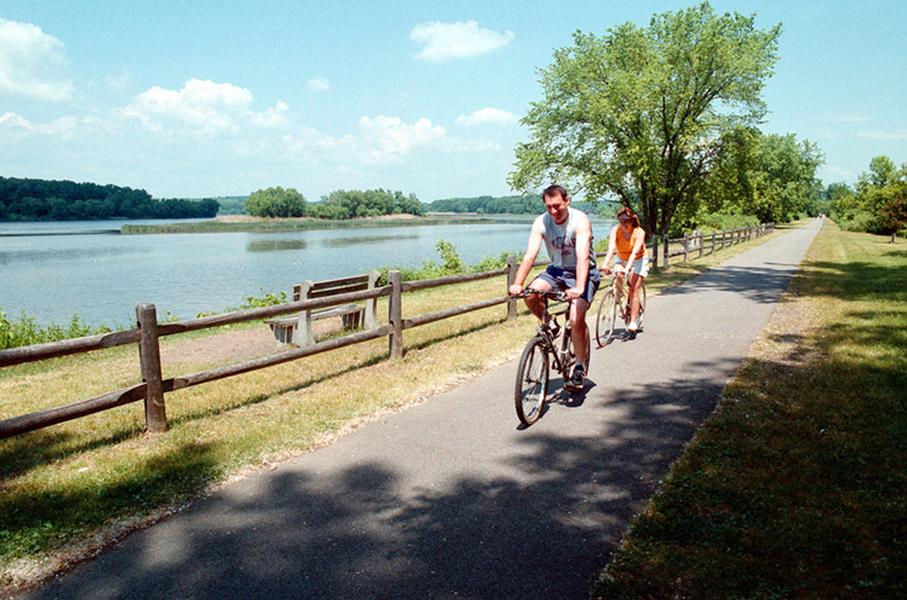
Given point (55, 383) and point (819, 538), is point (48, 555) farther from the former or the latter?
point (55, 383)

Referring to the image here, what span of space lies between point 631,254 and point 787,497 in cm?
520

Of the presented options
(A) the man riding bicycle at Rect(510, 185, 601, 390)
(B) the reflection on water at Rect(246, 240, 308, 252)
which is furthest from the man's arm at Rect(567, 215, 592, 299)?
(B) the reflection on water at Rect(246, 240, 308, 252)

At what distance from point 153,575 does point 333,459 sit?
171cm

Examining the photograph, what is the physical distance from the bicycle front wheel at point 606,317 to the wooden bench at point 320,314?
12.7 feet

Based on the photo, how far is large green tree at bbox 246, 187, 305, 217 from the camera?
130 meters

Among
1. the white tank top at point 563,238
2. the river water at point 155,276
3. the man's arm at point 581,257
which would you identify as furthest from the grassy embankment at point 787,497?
the river water at point 155,276

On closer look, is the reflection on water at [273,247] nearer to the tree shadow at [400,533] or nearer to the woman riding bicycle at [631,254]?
the woman riding bicycle at [631,254]

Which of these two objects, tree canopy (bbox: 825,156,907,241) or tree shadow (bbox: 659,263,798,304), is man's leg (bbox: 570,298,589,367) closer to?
tree shadow (bbox: 659,263,798,304)

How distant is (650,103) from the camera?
1764 cm

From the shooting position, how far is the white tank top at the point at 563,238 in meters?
5.72

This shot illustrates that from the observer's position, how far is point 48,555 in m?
3.44

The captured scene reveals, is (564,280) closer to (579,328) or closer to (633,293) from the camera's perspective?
(579,328)

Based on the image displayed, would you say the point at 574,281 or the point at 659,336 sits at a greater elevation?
the point at 574,281

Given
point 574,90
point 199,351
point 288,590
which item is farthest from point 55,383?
point 574,90
